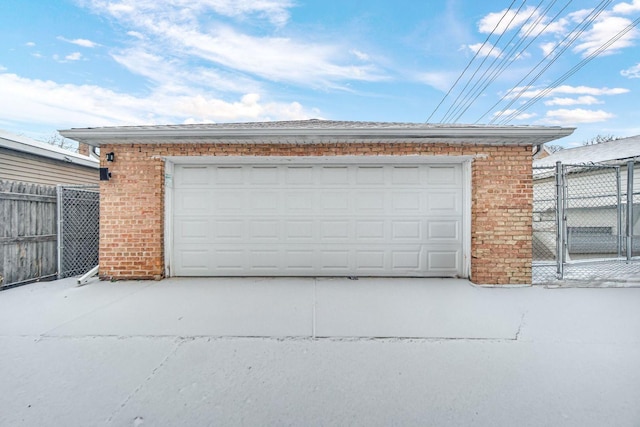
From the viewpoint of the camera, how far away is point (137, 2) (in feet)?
21.5

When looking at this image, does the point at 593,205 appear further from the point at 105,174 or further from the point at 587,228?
the point at 105,174

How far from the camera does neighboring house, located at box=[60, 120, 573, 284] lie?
5.08 metres

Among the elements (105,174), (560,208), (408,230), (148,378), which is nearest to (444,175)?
(408,230)

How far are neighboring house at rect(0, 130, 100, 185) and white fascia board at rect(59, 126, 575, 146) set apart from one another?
3653mm

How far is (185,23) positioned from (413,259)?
787 centimetres

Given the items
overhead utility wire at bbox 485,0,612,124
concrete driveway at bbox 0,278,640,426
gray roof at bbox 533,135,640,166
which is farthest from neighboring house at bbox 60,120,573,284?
overhead utility wire at bbox 485,0,612,124

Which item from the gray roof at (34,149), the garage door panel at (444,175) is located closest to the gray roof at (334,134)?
the garage door panel at (444,175)

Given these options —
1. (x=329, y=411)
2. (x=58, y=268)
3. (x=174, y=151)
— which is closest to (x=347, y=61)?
(x=174, y=151)

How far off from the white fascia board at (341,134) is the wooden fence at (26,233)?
138 cm

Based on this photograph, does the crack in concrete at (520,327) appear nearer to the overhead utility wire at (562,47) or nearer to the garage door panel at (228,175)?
the garage door panel at (228,175)

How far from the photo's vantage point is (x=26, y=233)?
516 cm

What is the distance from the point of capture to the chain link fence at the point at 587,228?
5.30 meters

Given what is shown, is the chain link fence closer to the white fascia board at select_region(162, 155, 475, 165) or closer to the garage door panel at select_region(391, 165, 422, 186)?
the white fascia board at select_region(162, 155, 475, 165)

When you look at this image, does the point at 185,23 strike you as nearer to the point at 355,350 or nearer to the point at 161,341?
the point at 161,341
